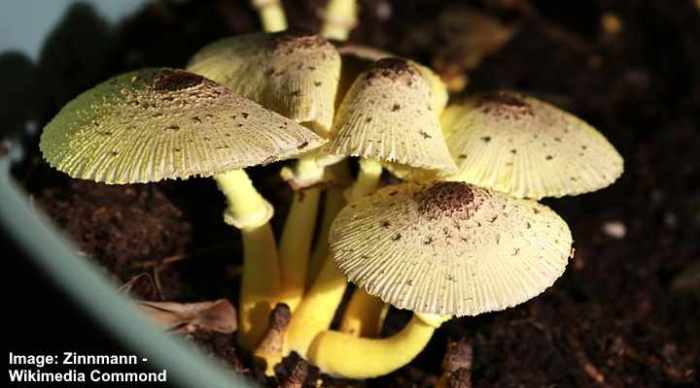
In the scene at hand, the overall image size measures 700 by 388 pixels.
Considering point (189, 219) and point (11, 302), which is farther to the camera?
point (189, 219)

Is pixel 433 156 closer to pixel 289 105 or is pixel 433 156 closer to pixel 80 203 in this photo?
pixel 289 105

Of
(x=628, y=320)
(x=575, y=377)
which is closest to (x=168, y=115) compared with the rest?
(x=575, y=377)

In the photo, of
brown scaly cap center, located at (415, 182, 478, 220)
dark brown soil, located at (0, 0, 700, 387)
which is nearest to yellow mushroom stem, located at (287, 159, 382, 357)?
dark brown soil, located at (0, 0, 700, 387)

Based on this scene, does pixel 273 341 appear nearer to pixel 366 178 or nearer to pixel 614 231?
pixel 366 178

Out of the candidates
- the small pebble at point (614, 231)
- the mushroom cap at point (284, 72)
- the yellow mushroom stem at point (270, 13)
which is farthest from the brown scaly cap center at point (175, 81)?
the small pebble at point (614, 231)

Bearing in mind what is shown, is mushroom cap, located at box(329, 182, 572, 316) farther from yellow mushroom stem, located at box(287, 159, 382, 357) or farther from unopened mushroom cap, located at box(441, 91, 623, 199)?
yellow mushroom stem, located at box(287, 159, 382, 357)

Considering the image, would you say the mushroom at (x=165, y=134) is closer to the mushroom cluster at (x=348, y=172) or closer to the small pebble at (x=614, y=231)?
the mushroom cluster at (x=348, y=172)
